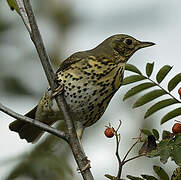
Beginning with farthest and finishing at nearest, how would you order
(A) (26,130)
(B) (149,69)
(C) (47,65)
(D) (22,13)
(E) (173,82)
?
(A) (26,130)
(B) (149,69)
(D) (22,13)
(E) (173,82)
(C) (47,65)

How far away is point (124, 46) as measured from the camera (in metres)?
4.27

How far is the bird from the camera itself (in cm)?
367

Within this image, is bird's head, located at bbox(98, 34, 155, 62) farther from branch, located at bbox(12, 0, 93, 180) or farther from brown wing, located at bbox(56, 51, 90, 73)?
branch, located at bbox(12, 0, 93, 180)

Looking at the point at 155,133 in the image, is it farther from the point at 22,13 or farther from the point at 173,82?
the point at 22,13

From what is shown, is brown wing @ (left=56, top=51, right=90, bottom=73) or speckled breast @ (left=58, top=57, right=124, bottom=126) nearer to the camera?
speckled breast @ (left=58, top=57, right=124, bottom=126)

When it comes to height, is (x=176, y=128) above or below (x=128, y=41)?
above

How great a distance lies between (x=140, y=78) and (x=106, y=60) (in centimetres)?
131

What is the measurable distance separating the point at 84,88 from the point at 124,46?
77 centimetres

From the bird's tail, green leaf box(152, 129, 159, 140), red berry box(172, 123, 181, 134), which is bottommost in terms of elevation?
the bird's tail

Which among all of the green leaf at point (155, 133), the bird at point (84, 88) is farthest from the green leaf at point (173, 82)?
the bird at point (84, 88)

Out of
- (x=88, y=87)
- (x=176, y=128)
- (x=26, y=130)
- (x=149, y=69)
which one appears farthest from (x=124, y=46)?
(x=176, y=128)

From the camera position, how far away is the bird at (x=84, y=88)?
3.67 metres

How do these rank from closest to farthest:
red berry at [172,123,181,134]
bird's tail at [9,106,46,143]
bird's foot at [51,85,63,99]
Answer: red berry at [172,123,181,134] → bird's foot at [51,85,63,99] → bird's tail at [9,106,46,143]

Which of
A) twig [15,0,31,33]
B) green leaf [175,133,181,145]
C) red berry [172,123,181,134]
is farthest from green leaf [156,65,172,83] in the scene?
twig [15,0,31,33]
